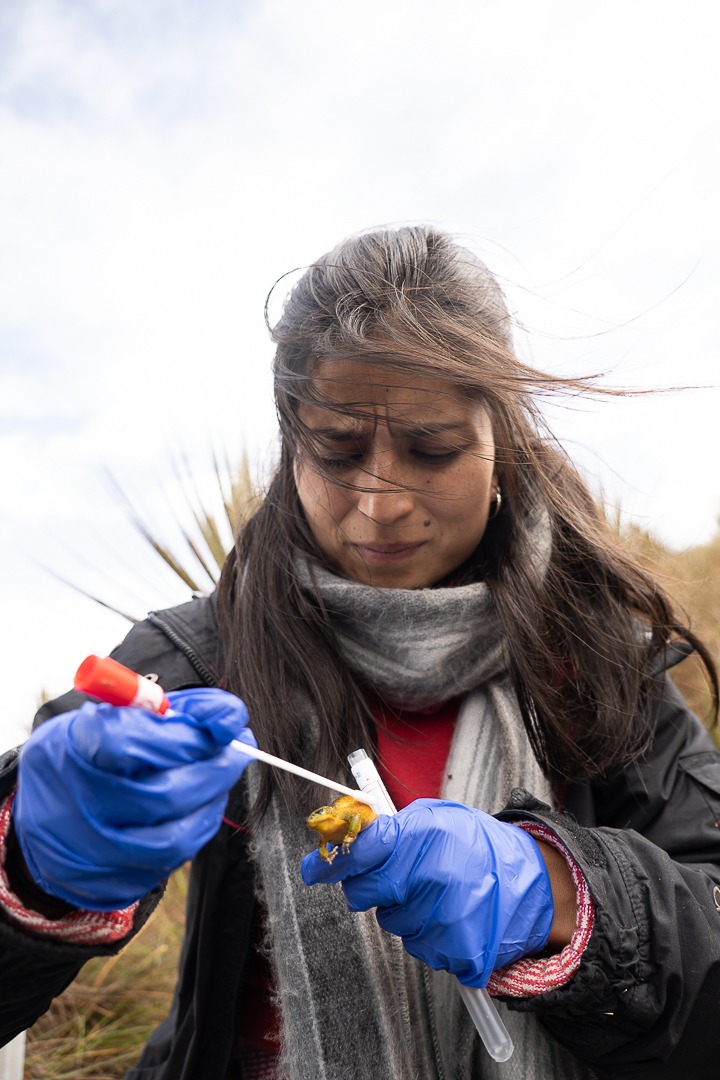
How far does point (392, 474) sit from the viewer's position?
5.18ft

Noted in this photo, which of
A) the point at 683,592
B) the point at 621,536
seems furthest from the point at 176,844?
the point at 683,592

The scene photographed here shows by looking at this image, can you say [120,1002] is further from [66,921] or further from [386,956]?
[66,921]

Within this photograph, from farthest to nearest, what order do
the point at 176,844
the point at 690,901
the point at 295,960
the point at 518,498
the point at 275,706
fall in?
the point at 518,498 < the point at 275,706 < the point at 295,960 < the point at 690,901 < the point at 176,844

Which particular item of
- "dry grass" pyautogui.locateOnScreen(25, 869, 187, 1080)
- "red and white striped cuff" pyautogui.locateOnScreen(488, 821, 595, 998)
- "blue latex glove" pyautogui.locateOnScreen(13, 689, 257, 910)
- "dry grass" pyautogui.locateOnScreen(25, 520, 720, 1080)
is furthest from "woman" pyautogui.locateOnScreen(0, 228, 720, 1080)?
"dry grass" pyautogui.locateOnScreen(25, 869, 187, 1080)

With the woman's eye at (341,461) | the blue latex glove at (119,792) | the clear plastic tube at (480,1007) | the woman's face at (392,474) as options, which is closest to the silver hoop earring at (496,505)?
the woman's face at (392,474)

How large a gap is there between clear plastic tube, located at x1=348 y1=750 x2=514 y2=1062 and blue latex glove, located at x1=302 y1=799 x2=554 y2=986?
68mm

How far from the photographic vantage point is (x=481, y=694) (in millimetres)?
1756

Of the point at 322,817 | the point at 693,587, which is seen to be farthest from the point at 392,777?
the point at 693,587

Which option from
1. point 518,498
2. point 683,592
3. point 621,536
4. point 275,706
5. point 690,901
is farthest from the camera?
point 683,592

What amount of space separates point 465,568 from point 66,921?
1.05 meters

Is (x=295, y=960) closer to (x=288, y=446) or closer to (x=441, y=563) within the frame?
(x=441, y=563)

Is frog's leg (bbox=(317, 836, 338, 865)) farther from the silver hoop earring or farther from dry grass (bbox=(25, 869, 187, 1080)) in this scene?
dry grass (bbox=(25, 869, 187, 1080))

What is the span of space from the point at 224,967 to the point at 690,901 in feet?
2.68

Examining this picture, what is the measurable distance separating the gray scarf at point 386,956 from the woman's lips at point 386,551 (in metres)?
0.06
